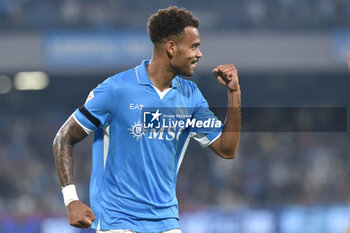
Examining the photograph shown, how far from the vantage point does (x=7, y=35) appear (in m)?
17.9

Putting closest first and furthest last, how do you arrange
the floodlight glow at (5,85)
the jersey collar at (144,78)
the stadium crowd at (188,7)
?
1. the jersey collar at (144,78)
2. the stadium crowd at (188,7)
3. the floodlight glow at (5,85)

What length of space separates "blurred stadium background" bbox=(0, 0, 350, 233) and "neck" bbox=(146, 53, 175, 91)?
35.8 feet

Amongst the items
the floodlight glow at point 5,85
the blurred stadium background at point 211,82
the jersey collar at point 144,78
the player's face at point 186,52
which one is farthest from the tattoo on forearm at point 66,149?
the floodlight glow at point 5,85

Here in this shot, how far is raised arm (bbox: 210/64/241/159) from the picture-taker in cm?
404

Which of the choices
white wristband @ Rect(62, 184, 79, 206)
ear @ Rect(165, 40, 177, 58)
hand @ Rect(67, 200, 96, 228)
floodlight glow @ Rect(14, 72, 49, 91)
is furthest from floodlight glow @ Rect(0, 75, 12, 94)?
hand @ Rect(67, 200, 96, 228)

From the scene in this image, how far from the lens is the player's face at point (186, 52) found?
3996mm

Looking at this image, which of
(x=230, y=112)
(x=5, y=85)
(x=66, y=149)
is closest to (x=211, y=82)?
(x=5, y=85)

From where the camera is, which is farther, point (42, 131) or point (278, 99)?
point (278, 99)

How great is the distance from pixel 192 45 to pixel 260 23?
1464 cm

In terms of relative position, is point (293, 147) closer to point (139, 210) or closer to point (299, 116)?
point (299, 116)

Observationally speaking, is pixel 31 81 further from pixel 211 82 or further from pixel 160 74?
pixel 160 74

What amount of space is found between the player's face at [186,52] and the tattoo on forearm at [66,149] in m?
0.71

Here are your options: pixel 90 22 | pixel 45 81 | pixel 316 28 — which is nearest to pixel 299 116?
pixel 316 28

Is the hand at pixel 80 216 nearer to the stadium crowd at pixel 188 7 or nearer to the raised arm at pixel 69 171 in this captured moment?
the raised arm at pixel 69 171
